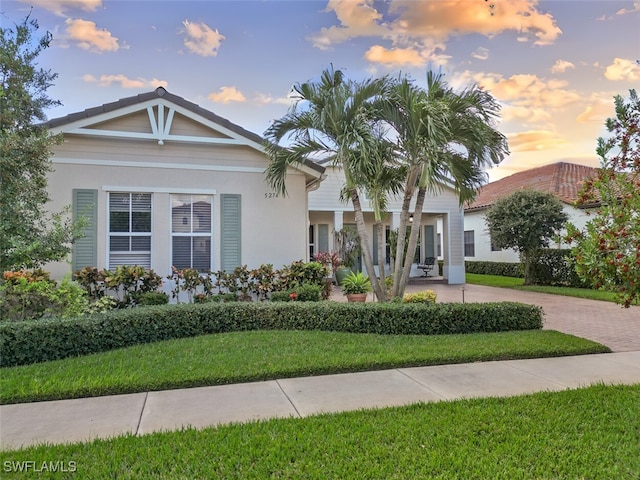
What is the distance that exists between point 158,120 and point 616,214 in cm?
877

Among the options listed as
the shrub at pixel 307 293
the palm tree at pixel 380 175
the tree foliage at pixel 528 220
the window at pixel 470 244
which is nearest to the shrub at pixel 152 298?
the shrub at pixel 307 293

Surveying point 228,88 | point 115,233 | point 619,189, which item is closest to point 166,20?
point 228,88

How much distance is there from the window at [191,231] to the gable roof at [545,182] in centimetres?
1390

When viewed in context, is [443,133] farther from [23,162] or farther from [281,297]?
[23,162]

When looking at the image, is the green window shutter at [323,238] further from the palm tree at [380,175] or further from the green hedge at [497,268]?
the green hedge at [497,268]

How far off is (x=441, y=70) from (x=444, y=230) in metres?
11.5

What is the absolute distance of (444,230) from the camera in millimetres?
19031

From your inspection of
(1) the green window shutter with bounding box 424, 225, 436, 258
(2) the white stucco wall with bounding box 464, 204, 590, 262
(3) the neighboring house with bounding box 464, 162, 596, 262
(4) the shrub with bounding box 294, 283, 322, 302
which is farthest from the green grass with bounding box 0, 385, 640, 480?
(2) the white stucco wall with bounding box 464, 204, 590, 262

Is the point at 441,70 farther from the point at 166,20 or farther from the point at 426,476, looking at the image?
the point at 426,476

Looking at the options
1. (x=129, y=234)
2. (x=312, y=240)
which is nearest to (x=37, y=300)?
(x=129, y=234)

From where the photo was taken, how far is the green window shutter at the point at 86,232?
28.4 feet

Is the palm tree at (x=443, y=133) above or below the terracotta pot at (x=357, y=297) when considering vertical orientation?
above

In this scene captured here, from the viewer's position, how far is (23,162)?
6.87 metres

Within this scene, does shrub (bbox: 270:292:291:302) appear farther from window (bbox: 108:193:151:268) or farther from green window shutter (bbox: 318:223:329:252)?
green window shutter (bbox: 318:223:329:252)
